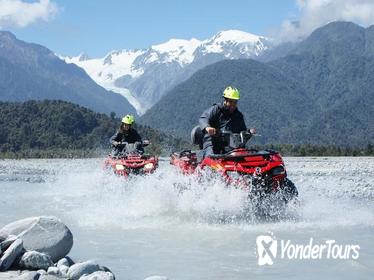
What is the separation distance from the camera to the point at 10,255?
24.3 feet

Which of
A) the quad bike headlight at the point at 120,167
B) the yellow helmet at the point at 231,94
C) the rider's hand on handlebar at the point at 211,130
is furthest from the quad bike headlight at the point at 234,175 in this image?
the quad bike headlight at the point at 120,167

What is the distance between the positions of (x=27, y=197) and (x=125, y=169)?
296cm

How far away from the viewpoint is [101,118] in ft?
380

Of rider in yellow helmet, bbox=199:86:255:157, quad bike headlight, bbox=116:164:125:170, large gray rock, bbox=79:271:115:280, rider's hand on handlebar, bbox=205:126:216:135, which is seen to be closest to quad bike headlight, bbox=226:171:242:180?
rider's hand on handlebar, bbox=205:126:216:135

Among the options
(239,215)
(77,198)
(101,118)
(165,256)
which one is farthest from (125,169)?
(101,118)

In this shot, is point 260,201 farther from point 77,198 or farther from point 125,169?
point 77,198

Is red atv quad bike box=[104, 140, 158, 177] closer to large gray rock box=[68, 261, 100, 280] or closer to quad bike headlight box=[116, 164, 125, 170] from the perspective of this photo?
quad bike headlight box=[116, 164, 125, 170]

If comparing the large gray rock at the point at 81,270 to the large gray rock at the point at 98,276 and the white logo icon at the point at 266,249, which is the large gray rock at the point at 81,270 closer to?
the large gray rock at the point at 98,276

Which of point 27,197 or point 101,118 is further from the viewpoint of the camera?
point 101,118

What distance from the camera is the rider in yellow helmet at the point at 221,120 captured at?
13336mm

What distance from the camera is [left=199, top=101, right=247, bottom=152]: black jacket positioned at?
13469 millimetres

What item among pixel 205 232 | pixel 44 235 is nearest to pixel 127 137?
pixel 205 232
